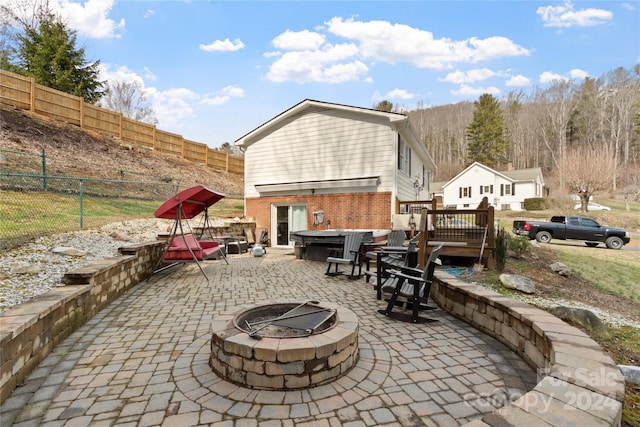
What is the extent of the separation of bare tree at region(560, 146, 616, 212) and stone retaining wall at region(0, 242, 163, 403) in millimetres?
33863

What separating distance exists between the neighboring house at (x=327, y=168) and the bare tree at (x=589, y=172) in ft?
70.7

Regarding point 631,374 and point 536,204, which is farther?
point 536,204

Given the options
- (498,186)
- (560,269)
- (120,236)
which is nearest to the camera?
(560,269)

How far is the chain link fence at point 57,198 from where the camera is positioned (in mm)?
6602

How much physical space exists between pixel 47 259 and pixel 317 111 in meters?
9.96

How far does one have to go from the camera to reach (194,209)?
803 cm

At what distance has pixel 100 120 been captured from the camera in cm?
1758

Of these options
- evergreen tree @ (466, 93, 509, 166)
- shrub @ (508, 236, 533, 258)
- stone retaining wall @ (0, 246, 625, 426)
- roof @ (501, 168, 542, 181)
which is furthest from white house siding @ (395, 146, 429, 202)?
evergreen tree @ (466, 93, 509, 166)

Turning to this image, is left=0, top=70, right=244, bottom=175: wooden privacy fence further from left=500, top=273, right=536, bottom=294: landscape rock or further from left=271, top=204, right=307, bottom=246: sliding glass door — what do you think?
left=500, top=273, right=536, bottom=294: landscape rock

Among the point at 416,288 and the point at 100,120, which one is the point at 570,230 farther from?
the point at 100,120

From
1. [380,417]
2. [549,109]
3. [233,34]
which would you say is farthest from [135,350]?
[549,109]

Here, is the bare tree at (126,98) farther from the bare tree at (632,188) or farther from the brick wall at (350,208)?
the bare tree at (632,188)

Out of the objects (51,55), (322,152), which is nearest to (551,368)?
(322,152)

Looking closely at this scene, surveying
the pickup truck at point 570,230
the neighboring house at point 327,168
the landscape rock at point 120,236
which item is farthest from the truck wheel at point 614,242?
the landscape rock at point 120,236
